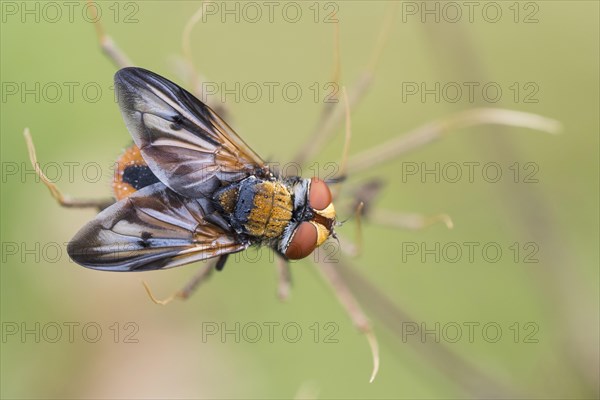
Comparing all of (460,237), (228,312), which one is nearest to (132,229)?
(228,312)

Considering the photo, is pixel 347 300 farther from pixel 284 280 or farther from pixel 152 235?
pixel 152 235

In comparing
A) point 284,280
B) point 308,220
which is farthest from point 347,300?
point 308,220

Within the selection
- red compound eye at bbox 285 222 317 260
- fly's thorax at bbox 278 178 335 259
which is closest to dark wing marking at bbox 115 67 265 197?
fly's thorax at bbox 278 178 335 259

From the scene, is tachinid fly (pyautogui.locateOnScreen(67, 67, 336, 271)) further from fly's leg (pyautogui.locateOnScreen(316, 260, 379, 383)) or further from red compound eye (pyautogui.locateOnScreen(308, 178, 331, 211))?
fly's leg (pyautogui.locateOnScreen(316, 260, 379, 383))

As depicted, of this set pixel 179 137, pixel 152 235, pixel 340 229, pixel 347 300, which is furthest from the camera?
pixel 340 229

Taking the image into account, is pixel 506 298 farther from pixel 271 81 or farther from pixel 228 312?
pixel 271 81

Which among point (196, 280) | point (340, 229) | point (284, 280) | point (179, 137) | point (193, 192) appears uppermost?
point (179, 137)
